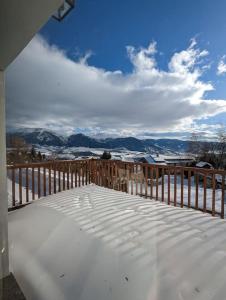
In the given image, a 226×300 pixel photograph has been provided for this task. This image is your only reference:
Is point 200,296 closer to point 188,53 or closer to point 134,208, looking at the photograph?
point 134,208

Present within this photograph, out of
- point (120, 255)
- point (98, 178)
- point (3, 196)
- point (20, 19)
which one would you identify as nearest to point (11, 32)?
point (20, 19)

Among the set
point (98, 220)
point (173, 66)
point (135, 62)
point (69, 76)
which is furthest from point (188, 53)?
point (98, 220)

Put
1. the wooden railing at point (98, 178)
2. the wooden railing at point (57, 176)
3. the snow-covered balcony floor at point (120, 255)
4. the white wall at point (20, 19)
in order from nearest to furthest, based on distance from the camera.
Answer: the white wall at point (20, 19)
the snow-covered balcony floor at point (120, 255)
the wooden railing at point (98, 178)
the wooden railing at point (57, 176)

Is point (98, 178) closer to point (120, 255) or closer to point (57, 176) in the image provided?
point (57, 176)

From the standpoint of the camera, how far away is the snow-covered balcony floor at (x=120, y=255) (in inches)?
63.6

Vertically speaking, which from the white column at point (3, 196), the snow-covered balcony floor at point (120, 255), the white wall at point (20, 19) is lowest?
the snow-covered balcony floor at point (120, 255)

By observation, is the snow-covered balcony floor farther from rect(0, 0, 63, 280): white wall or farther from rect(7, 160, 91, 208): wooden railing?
rect(7, 160, 91, 208): wooden railing

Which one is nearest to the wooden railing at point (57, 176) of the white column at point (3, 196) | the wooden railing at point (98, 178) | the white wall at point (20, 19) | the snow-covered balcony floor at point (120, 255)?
the wooden railing at point (98, 178)

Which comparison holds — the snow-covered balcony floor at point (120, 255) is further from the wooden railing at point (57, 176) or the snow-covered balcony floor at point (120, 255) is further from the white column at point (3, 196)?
the wooden railing at point (57, 176)

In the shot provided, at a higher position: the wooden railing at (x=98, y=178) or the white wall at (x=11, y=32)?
the white wall at (x=11, y=32)

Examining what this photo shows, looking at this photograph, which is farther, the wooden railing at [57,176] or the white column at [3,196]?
the wooden railing at [57,176]

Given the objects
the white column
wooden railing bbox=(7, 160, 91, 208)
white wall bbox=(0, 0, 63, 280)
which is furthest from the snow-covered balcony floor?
wooden railing bbox=(7, 160, 91, 208)

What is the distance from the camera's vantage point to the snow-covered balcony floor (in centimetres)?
162

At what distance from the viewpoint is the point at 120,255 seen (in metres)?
2.01
